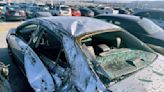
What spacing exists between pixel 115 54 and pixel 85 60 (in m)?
0.88

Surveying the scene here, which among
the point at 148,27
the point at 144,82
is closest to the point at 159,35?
the point at 148,27

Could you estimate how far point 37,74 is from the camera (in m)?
3.97

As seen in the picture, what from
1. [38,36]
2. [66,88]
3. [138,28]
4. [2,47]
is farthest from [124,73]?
[2,47]

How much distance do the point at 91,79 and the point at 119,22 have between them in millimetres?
5965

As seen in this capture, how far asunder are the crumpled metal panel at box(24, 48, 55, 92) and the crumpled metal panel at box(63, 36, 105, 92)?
0.49 meters

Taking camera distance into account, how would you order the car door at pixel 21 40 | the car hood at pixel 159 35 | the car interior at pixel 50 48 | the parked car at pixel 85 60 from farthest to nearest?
the car hood at pixel 159 35, the car door at pixel 21 40, the car interior at pixel 50 48, the parked car at pixel 85 60

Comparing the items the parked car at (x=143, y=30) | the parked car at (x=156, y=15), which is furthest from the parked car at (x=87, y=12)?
the parked car at (x=143, y=30)

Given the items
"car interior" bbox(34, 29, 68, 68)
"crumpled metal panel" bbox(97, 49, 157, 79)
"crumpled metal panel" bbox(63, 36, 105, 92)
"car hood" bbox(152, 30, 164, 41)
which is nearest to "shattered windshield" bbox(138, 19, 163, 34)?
"car hood" bbox(152, 30, 164, 41)

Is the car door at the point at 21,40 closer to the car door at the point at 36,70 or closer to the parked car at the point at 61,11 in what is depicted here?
the car door at the point at 36,70

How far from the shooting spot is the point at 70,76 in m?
3.33

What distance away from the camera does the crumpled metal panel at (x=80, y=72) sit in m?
3.02

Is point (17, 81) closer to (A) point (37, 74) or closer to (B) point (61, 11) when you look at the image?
(A) point (37, 74)

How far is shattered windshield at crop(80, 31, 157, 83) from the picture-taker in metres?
3.37

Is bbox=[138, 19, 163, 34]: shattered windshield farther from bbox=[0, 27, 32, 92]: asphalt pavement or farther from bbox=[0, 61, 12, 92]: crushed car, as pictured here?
bbox=[0, 61, 12, 92]: crushed car
